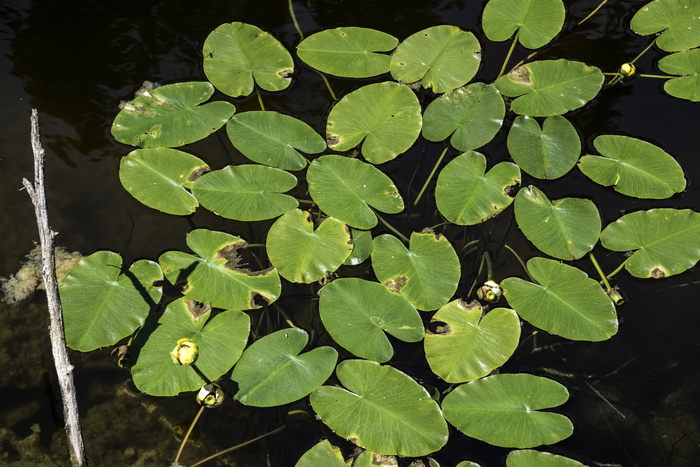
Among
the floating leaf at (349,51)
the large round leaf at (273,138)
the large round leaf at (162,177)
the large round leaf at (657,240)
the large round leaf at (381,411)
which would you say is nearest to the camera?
the large round leaf at (381,411)

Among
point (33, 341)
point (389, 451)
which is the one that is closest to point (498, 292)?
point (389, 451)

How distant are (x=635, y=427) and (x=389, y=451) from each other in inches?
43.7

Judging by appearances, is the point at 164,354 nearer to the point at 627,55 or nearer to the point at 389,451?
the point at 389,451

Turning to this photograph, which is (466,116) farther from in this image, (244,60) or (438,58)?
(244,60)

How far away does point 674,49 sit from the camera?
3.25 m

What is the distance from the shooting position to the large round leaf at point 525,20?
10.6 feet

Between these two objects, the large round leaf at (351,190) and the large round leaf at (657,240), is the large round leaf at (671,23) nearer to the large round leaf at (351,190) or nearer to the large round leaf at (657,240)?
the large round leaf at (657,240)

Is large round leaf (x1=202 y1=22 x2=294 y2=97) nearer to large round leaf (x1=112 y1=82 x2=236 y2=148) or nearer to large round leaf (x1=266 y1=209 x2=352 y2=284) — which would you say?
large round leaf (x1=112 y1=82 x2=236 y2=148)

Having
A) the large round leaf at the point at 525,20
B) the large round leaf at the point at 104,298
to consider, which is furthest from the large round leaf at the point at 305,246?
the large round leaf at the point at 525,20

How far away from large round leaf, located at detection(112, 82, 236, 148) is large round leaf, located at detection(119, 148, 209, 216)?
0.25 feet

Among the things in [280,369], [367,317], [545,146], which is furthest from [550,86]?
[280,369]

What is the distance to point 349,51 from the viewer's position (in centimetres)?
319

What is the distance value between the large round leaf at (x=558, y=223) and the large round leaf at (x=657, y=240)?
0.32 ft

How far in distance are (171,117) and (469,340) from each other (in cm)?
179
